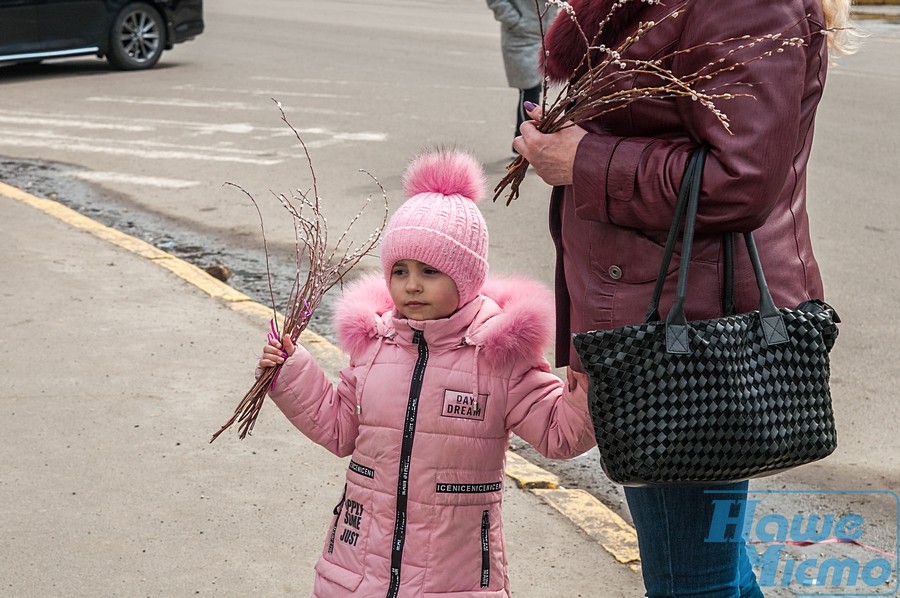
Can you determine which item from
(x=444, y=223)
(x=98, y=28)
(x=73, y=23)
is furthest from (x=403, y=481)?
(x=98, y=28)

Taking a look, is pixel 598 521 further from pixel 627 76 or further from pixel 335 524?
pixel 627 76

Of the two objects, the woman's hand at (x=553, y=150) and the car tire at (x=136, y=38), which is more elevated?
the woman's hand at (x=553, y=150)

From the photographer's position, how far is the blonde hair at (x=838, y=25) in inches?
92.1

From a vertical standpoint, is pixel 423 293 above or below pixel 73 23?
above

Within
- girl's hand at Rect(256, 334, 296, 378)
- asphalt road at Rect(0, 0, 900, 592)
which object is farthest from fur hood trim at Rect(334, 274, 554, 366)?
asphalt road at Rect(0, 0, 900, 592)

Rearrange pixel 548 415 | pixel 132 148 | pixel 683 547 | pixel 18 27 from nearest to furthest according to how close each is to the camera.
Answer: pixel 683 547
pixel 548 415
pixel 132 148
pixel 18 27

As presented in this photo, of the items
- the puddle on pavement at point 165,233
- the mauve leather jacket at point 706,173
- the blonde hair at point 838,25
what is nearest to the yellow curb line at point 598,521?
the mauve leather jacket at point 706,173

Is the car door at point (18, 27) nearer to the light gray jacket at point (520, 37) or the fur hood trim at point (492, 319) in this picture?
the light gray jacket at point (520, 37)

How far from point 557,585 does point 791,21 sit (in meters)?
1.88

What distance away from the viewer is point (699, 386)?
2209 mm

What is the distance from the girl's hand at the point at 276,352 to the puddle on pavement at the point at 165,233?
269cm

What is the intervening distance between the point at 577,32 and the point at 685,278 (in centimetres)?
55

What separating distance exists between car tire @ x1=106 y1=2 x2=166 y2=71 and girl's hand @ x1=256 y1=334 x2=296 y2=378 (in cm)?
1188

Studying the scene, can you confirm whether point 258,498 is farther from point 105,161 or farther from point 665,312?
point 105,161
